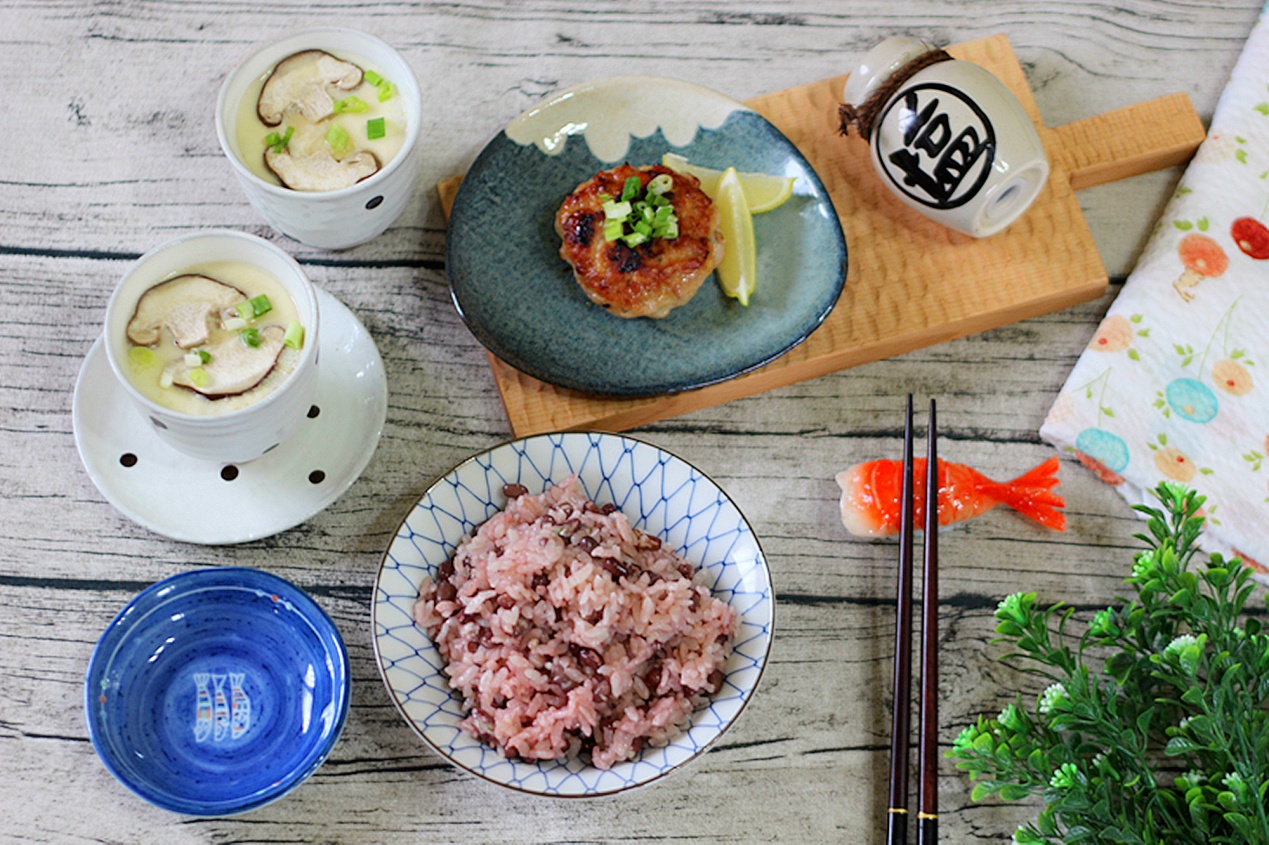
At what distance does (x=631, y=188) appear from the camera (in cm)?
201

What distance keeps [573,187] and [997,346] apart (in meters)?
0.89

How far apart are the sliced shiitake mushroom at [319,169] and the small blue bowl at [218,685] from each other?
25.9 inches

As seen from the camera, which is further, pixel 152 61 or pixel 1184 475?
pixel 152 61

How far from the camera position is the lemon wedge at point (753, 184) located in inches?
83.2

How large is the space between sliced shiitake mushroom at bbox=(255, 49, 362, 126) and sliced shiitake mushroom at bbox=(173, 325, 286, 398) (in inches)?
16.9

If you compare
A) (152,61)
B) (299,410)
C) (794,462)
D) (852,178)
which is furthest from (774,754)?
(152,61)

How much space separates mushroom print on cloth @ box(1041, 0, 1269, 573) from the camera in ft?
6.76

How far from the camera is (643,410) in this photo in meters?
2.03

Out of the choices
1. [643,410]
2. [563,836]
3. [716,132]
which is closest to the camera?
[563,836]

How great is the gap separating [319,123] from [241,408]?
1.86ft

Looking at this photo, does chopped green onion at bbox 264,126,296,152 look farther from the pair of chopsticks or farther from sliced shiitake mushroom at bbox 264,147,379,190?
the pair of chopsticks

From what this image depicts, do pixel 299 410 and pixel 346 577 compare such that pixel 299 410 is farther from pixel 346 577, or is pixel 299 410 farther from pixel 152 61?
pixel 152 61

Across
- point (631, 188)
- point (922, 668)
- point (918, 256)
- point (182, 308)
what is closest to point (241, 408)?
point (182, 308)

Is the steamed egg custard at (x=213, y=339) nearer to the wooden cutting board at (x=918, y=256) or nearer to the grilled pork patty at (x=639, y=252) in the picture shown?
the wooden cutting board at (x=918, y=256)
